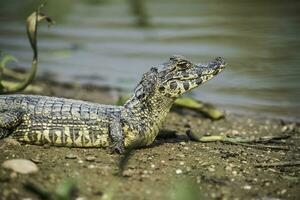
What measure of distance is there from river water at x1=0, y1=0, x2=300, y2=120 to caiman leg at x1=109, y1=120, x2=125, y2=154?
329 centimetres

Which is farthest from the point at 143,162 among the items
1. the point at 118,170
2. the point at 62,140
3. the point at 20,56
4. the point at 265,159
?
the point at 20,56

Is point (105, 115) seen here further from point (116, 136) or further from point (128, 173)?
point (128, 173)

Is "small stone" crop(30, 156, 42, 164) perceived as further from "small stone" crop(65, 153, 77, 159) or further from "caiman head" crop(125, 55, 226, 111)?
"caiman head" crop(125, 55, 226, 111)

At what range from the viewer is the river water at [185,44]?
30.9ft

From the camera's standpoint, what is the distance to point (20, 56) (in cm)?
1220

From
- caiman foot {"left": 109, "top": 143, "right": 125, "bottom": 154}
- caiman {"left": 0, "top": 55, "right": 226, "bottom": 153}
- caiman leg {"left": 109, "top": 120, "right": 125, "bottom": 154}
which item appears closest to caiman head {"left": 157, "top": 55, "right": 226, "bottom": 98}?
caiman {"left": 0, "top": 55, "right": 226, "bottom": 153}

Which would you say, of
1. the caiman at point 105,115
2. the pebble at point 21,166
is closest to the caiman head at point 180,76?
the caiman at point 105,115

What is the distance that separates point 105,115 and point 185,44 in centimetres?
689

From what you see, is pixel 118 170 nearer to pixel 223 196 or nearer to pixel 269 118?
pixel 223 196

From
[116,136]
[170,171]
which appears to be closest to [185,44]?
[116,136]

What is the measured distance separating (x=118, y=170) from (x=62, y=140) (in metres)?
0.89

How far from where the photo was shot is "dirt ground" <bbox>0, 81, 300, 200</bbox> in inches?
175

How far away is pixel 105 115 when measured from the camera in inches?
221

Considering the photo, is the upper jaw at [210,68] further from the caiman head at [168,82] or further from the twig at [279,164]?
the twig at [279,164]
